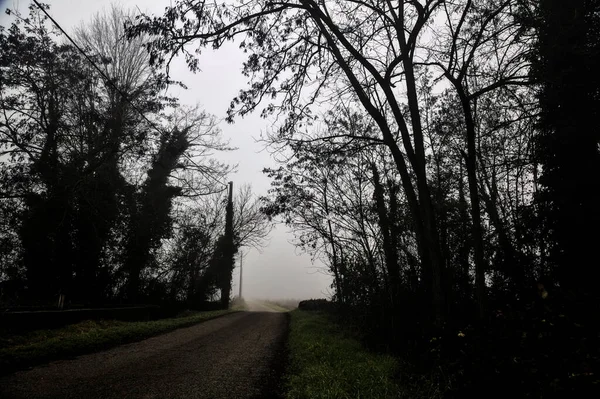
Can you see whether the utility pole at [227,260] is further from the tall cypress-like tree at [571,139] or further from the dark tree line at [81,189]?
the tall cypress-like tree at [571,139]

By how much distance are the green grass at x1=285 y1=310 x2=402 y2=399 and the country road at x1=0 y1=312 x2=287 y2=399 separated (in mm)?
351

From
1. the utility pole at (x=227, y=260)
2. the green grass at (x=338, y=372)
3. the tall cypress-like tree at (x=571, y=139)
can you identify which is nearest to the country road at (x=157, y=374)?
the green grass at (x=338, y=372)

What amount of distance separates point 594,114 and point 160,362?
1052 cm

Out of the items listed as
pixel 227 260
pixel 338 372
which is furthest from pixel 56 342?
pixel 227 260

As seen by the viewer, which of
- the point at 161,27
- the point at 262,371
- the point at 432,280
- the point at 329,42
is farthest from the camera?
the point at 329,42

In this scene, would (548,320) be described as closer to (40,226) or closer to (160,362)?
(160,362)

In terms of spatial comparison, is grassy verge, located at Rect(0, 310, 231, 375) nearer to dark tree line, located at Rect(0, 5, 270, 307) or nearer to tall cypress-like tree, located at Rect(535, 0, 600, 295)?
dark tree line, located at Rect(0, 5, 270, 307)

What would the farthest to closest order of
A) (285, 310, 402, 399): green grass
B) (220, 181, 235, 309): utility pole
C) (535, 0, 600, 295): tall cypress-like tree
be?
(220, 181, 235, 309): utility pole
(535, 0, 600, 295): tall cypress-like tree
(285, 310, 402, 399): green grass

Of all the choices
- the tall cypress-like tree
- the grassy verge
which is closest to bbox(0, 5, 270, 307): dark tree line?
the grassy verge

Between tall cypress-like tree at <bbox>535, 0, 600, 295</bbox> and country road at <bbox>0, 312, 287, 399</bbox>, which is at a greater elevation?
tall cypress-like tree at <bbox>535, 0, 600, 295</bbox>

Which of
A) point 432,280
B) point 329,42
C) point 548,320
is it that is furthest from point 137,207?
point 548,320

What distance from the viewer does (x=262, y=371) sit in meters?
5.25

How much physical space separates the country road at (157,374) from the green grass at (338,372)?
351mm

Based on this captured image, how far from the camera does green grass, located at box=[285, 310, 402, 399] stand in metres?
4.12
